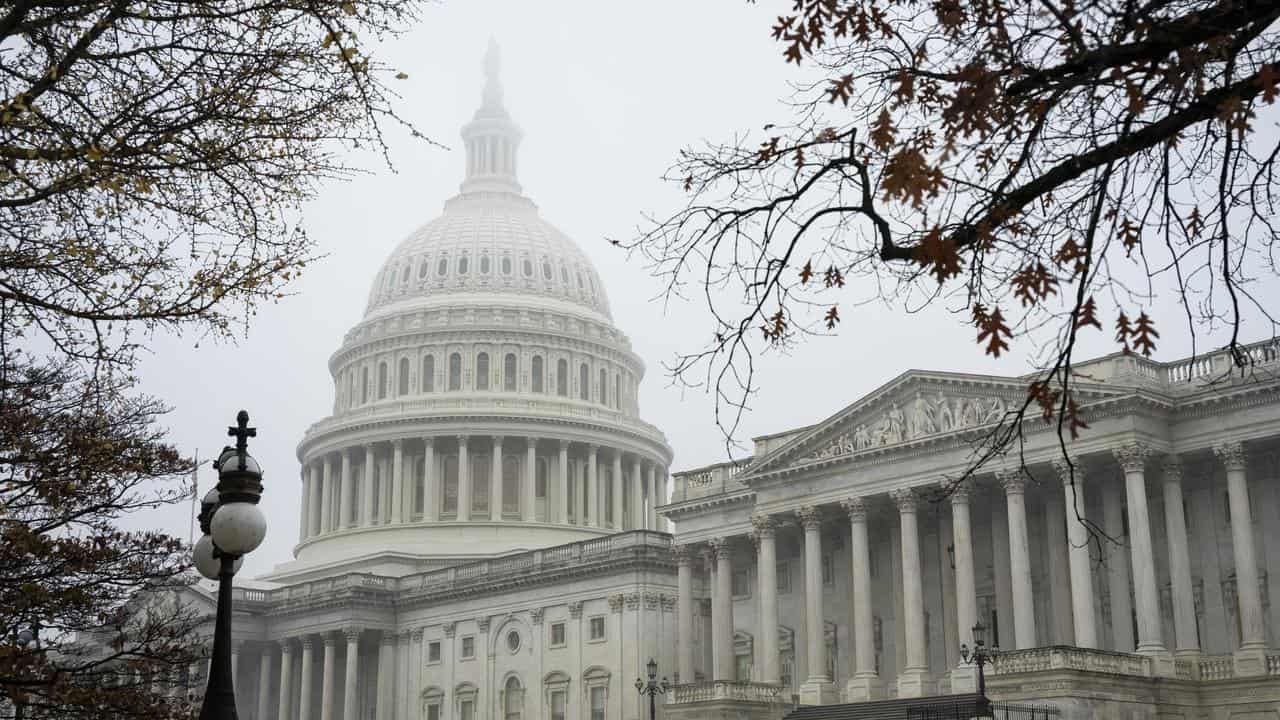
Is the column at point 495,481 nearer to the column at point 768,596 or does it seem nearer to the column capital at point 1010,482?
the column at point 768,596

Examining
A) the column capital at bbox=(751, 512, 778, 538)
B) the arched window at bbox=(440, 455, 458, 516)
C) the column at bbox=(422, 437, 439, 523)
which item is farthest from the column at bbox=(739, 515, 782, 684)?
the arched window at bbox=(440, 455, 458, 516)

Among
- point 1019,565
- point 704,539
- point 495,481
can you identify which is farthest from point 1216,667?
point 495,481

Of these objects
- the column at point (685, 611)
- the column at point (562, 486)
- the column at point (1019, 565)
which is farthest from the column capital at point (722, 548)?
the column at point (562, 486)

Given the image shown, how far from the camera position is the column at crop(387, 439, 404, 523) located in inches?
4405

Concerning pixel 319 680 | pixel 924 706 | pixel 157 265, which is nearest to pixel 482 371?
pixel 319 680

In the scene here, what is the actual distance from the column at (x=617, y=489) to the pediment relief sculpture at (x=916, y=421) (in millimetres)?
46463

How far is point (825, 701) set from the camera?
67.2m

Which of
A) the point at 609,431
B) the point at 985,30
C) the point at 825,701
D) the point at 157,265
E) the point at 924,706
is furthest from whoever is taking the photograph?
the point at 609,431

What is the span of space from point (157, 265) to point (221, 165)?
2519 mm

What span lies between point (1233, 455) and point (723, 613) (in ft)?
82.1

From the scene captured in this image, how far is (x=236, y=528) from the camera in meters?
17.1

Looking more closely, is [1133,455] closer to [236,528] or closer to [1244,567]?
[1244,567]

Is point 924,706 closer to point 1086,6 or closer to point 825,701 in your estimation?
point 825,701

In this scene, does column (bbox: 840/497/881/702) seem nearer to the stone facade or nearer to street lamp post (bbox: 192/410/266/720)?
the stone facade
